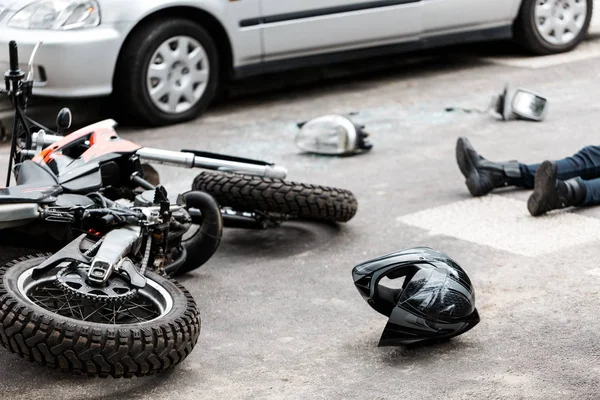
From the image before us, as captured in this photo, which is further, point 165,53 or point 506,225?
point 165,53

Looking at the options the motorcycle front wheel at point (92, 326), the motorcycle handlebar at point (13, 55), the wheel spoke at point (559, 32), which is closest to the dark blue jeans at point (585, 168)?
the motorcycle front wheel at point (92, 326)

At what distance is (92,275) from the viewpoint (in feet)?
13.2

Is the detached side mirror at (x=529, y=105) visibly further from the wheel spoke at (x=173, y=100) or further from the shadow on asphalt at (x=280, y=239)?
the shadow on asphalt at (x=280, y=239)

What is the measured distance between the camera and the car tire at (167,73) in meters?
8.34

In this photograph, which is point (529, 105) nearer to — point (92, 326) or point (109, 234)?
point (109, 234)

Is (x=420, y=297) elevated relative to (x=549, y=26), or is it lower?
elevated

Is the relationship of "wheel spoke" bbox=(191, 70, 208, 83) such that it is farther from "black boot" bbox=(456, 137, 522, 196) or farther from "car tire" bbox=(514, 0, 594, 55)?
"car tire" bbox=(514, 0, 594, 55)

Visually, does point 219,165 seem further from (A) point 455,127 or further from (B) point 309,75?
(B) point 309,75

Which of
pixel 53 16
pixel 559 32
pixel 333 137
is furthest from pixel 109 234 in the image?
pixel 559 32

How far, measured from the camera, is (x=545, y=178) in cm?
608

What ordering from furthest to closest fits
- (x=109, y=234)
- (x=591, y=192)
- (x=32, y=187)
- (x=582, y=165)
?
(x=582, y=165)
(x=591, y=192)
(x=32, y=187)
(x=109, y=234)

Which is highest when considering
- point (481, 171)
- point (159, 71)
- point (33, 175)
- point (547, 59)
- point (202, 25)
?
point (33, 175)

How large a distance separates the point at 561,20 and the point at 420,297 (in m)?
7.40

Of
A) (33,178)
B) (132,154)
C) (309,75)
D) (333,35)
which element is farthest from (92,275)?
(309,75)
